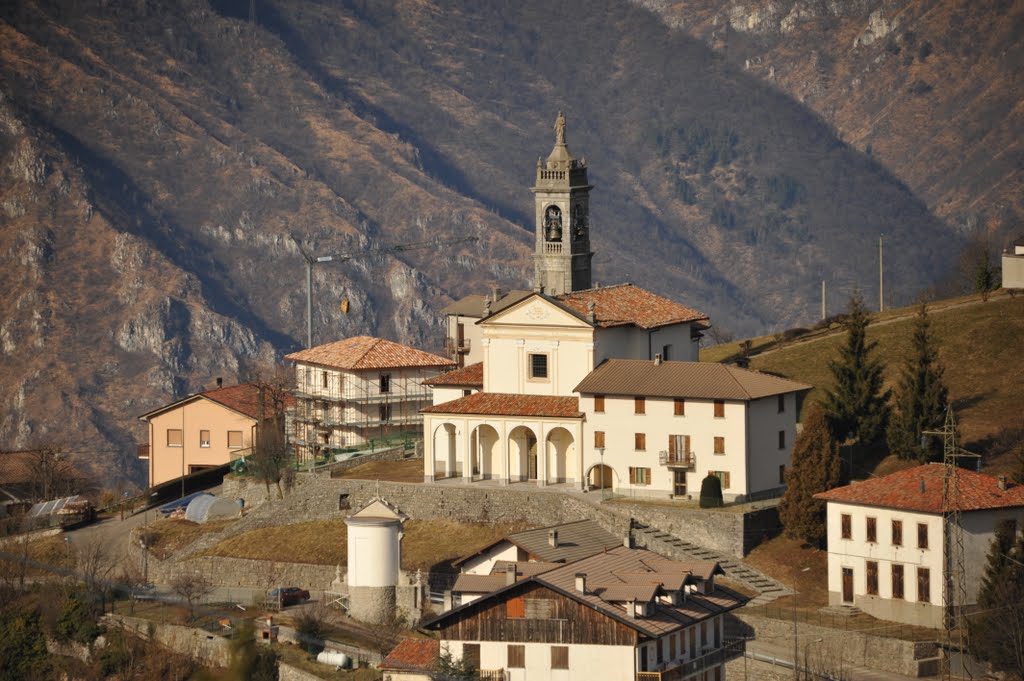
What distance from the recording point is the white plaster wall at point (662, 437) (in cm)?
11019

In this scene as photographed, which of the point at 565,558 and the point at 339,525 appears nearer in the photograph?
the point at 565,558

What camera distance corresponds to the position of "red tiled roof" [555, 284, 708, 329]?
11925cm

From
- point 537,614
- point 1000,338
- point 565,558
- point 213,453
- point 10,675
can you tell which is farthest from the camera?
point 213,453

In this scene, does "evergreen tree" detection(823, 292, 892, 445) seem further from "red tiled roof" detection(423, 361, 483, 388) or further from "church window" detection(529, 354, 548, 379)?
"red tiled roof" detection(423, 361, 483, 388)

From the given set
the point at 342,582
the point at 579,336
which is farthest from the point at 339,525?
the point at 579,336

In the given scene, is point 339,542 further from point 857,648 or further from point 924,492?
point 924,492

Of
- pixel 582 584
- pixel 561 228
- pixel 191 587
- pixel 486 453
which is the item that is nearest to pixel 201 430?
pixel 561 228

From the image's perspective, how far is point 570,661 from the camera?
92625 mm

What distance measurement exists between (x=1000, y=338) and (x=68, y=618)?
46.5m

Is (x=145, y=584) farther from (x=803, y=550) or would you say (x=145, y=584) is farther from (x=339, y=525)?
(x=803, y=550)

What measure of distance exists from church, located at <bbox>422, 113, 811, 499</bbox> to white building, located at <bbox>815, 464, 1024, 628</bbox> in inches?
328

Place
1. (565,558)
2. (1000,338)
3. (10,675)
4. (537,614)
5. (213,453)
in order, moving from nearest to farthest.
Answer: (537,614) < (565,558) < (10,675) < (1000,338) < (213,453)

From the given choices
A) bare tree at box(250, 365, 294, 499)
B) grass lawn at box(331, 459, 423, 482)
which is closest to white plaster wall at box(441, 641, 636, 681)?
grass lawn at box(331, 459, 423, 482)

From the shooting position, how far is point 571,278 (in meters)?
132
